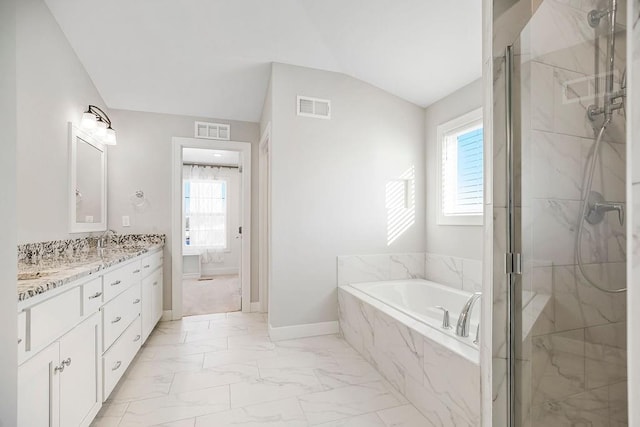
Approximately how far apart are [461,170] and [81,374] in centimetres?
315

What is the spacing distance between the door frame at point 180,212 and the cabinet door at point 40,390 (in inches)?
89.1

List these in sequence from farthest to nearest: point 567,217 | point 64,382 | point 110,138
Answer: point 110,138
point 64,382
point 567,217

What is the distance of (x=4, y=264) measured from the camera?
80 cm

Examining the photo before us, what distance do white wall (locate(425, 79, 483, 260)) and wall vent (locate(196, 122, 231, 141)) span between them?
2382mm

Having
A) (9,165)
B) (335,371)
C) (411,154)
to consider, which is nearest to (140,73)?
(9,165)

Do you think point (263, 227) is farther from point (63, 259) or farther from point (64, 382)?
point (64, 382)

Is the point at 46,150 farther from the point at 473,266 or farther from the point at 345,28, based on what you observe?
the point at 473,266

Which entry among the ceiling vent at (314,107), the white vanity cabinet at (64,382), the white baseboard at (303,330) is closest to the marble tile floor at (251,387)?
the white baseboard at (303,330)

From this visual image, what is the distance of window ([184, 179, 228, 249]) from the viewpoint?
5.92 metres

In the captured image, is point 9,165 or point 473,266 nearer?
point 9,165

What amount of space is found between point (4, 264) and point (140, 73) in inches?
108

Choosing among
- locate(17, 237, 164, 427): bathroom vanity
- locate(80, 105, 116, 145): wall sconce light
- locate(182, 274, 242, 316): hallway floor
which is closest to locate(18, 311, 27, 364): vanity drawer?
locate(17, 237, 164, 427): bathroom vanity

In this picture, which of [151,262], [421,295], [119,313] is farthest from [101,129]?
[421,295]

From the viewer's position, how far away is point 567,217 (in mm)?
920
